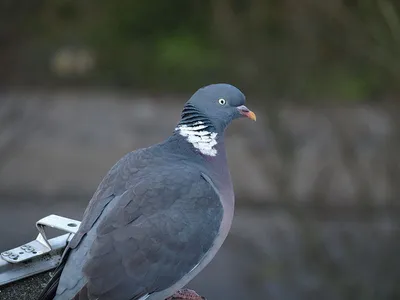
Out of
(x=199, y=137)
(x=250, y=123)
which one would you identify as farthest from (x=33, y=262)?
(x=250, y=123)

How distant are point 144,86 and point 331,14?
141 inches

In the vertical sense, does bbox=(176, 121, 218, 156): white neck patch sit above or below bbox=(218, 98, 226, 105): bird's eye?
below

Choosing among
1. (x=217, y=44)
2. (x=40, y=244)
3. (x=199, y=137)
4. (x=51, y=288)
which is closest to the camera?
(x=51, y=288)

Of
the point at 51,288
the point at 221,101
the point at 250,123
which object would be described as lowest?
the point at 250,123

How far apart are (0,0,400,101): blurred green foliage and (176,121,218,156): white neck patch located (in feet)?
7.70

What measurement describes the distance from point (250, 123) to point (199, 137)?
354 centimetres

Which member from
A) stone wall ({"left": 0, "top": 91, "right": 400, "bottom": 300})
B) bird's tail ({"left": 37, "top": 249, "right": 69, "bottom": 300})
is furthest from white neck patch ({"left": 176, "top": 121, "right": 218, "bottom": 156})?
stone wall ({"left": 0, "top": 91, "right": 400, "bottom": 300})

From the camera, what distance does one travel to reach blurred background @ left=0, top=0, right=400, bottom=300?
499 centimetres

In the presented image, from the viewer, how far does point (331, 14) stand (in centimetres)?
501

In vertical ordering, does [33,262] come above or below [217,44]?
above

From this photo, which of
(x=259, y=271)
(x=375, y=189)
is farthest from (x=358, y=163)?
(x=259, y=271)

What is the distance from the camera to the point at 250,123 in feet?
20.6

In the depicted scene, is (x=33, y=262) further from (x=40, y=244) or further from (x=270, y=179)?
(x=270, y=179)

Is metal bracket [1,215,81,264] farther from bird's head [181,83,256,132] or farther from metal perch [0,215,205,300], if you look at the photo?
bird's head [181,83,256,132]
